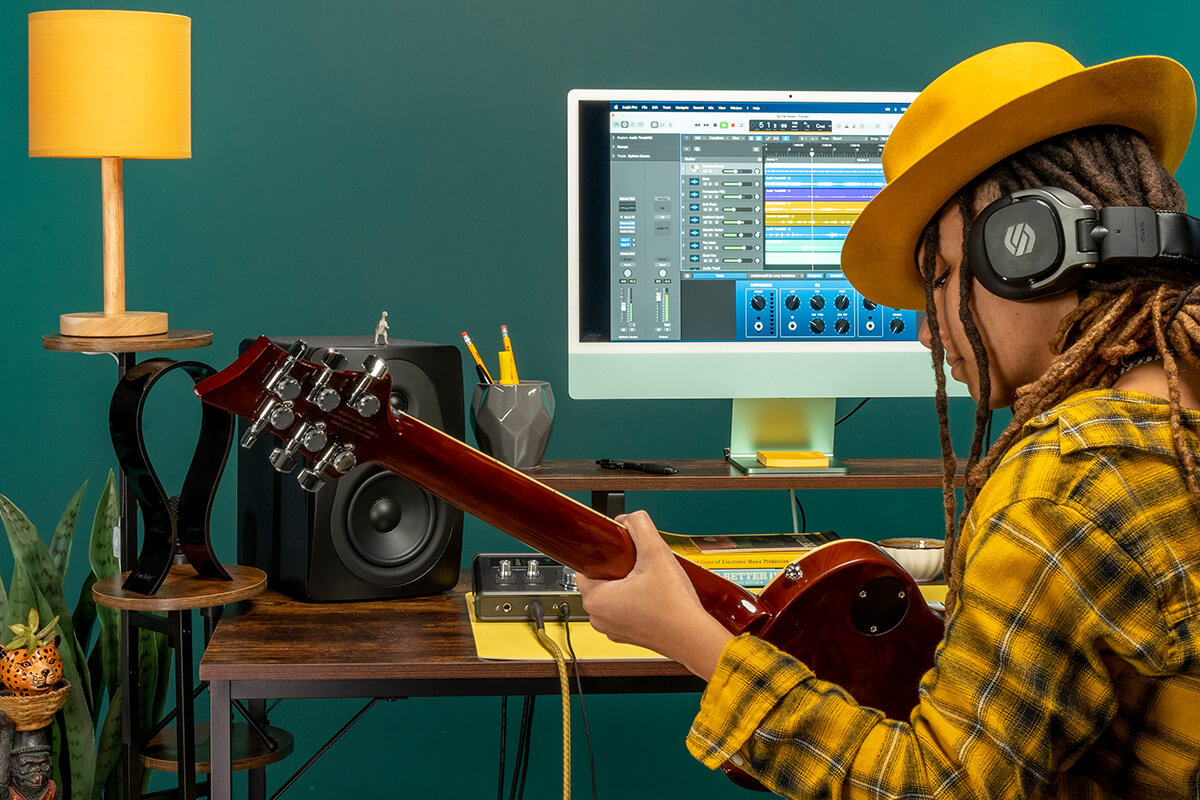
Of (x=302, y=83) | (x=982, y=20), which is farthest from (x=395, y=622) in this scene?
(x=982, y=20)

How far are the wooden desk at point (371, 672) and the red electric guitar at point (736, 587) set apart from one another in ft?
0.64

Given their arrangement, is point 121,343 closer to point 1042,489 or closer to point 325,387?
point 325,387

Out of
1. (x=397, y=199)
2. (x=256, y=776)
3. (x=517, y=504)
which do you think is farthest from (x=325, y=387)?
(x=397, y=199)

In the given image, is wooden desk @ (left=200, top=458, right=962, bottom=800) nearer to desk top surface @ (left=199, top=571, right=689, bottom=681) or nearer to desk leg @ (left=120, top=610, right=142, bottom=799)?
desk top surface @ (left=199, top=571, right=689, bottom=681)

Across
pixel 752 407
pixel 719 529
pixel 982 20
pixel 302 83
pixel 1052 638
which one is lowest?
pixel 719 529

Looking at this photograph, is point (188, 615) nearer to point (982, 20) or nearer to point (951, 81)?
point (951, 81)

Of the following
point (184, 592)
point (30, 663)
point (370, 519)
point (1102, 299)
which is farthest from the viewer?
point (30, 663)

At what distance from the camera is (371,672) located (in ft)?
4.08

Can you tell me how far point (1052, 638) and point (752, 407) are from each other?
3.34 ft

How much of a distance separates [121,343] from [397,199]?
0.81 meters

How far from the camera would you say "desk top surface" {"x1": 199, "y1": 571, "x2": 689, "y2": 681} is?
124 centimetres

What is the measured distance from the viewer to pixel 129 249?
218 centimetres

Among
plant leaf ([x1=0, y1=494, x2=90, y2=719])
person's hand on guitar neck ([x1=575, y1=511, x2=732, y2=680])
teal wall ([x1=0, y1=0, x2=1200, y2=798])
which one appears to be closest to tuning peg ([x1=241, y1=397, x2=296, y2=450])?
person's hand on guitar neck ([x1=575, y1=511, x2=732, y2=680])

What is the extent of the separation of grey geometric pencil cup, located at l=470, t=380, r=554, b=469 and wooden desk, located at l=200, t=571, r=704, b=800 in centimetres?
36
